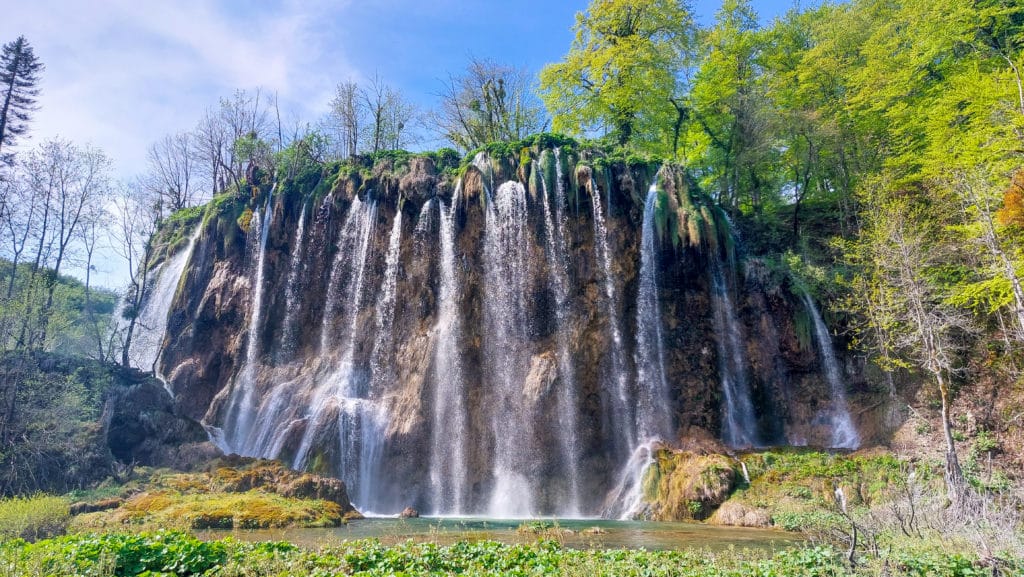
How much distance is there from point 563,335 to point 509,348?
2431mm

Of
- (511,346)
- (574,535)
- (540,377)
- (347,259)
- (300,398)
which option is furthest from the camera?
(347,259)

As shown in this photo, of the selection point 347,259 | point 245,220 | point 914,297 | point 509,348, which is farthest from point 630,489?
point 245,220

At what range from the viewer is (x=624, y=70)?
30500 mm

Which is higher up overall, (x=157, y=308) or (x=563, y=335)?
(x=157, y=308)

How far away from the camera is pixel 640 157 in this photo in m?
26.3

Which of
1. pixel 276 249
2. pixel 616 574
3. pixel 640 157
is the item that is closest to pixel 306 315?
pixel 276 249

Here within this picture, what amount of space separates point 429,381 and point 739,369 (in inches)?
515

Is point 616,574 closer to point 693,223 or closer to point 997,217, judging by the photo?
point 997,217

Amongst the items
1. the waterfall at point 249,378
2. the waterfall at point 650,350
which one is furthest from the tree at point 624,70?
the waterfall at point 249,378

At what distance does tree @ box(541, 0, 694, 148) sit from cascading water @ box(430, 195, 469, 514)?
10.4m

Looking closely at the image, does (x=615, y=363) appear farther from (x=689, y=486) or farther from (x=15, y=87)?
(x=15, y=87)

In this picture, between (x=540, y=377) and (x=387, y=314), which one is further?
(x=387, y=314)

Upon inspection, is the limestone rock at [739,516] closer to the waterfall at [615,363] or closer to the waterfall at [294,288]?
the waterfall at [615,363]

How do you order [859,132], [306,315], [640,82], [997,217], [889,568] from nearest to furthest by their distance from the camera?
[889,568] < [997,217] < [859,132] < [306,315] < [640,82]
